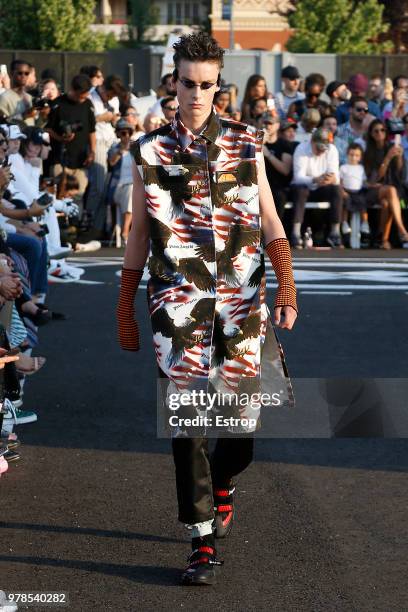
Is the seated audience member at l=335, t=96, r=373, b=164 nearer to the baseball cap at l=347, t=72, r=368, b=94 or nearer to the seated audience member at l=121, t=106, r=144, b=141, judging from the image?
the baseball cap at l=347, t=72, r=368, b=94

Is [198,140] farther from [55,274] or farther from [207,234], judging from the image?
[55,274]

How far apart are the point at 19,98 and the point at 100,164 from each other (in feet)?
4.54

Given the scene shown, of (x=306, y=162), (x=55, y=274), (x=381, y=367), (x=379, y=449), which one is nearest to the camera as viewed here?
(x=379, y=449)

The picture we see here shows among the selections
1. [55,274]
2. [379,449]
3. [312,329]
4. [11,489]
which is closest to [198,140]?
[11,489]

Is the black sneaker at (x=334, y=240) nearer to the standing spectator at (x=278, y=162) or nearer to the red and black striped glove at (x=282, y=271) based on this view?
the standing spectator at (x=278, y=162)

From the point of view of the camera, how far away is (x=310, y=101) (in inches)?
752

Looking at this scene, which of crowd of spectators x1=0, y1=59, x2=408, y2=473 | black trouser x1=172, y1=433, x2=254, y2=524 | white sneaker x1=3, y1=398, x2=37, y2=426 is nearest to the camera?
black trouser x1=172, y1=433, x2=254, y2=524

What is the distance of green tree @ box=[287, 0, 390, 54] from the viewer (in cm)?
5222

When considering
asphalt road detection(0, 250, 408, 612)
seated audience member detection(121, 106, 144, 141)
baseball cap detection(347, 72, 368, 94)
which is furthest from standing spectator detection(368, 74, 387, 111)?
asphalt road detection(0, 250, 408, 612)

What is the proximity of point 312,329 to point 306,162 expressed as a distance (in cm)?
636

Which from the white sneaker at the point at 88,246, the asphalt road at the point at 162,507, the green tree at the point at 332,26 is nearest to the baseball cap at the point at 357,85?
the white sneaker at the point at 88,246

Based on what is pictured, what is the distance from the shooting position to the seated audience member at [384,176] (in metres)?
17.5

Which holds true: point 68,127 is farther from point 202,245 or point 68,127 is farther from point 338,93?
point 202,245

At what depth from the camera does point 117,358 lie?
9.87 m
